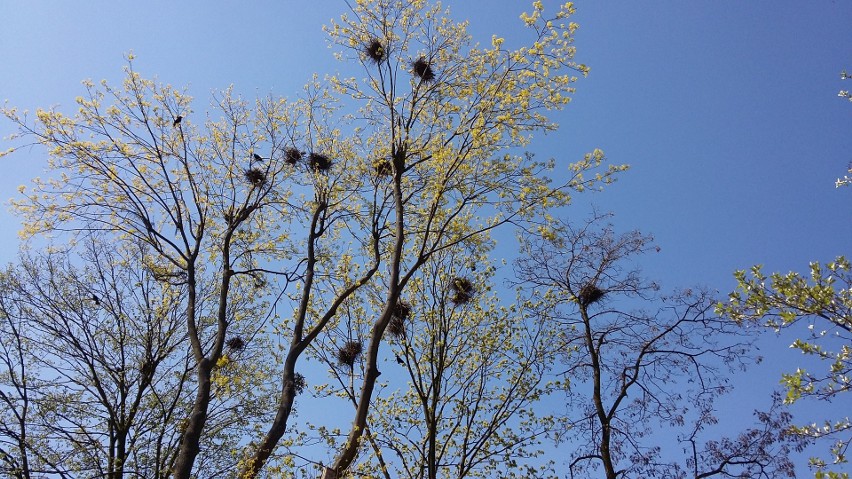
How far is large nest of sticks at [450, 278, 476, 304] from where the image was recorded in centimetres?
1233

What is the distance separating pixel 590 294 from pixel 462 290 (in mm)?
2521

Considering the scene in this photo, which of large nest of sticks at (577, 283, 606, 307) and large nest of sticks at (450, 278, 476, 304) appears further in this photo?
large nest of sticks at (450, 278, 476, 304)

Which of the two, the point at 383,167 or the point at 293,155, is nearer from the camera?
the point at 383,167

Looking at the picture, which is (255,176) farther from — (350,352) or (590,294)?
(590,294)

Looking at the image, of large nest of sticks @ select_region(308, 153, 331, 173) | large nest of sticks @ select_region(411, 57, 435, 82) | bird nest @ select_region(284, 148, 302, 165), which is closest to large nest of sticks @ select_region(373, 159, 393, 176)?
large nest of sticks @ select_region(308, 153, 331, 173)

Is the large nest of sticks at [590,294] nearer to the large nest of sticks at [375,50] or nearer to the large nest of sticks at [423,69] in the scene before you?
the large nest of sticks at [423,69]

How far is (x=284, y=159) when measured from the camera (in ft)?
41.0

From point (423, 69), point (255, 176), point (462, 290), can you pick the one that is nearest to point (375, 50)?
point (423, 69)

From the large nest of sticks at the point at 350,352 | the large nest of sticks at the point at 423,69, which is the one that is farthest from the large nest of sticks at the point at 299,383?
the large nest of sticks at the point at 423,69

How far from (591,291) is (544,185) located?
2498 millimetres

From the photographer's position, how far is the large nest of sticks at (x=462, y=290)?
12328 mm

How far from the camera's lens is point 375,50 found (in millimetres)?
11789

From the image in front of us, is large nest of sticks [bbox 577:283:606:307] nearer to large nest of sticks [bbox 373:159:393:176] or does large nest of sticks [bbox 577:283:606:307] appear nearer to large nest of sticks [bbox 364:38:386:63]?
large nest of sticks [bbox 373:159:393:176]

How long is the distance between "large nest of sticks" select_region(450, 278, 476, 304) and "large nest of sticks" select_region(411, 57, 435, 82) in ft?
13.1
